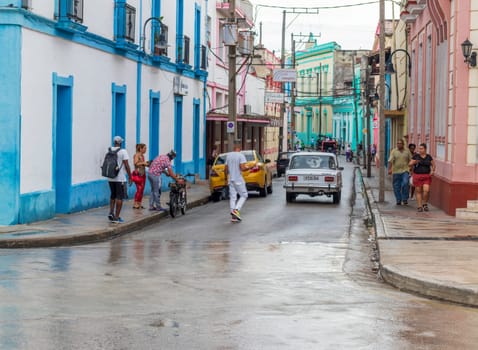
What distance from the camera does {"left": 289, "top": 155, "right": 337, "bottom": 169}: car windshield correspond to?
27906 millimetres

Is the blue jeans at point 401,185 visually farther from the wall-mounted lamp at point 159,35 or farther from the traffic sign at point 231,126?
the traffic sign at point 231,126

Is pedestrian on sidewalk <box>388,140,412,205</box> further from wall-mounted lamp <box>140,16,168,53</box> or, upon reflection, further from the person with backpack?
the person with backpack

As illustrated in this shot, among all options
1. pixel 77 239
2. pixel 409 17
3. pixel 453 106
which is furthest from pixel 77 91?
pixel 409 17

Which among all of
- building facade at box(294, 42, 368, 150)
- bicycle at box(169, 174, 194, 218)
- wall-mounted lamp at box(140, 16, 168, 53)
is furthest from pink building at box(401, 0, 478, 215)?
building facade at box(294, 42, 368, 150)

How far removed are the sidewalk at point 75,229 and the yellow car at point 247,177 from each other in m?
6.33

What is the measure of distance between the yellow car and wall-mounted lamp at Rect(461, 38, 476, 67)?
416 inches

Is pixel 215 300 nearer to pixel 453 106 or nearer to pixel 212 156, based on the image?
pixel 453 106

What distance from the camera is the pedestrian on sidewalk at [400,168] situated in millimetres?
24812

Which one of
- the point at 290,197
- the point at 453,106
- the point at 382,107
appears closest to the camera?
the point at 453,106

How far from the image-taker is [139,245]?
1581 centimetres

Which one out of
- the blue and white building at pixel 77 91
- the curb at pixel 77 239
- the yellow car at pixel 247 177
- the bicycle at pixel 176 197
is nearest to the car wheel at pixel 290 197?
the yellow car at pixel 247 177

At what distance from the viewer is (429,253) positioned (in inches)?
555

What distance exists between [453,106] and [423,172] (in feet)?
6.81

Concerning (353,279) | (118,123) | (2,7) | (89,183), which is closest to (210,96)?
(118,123)
